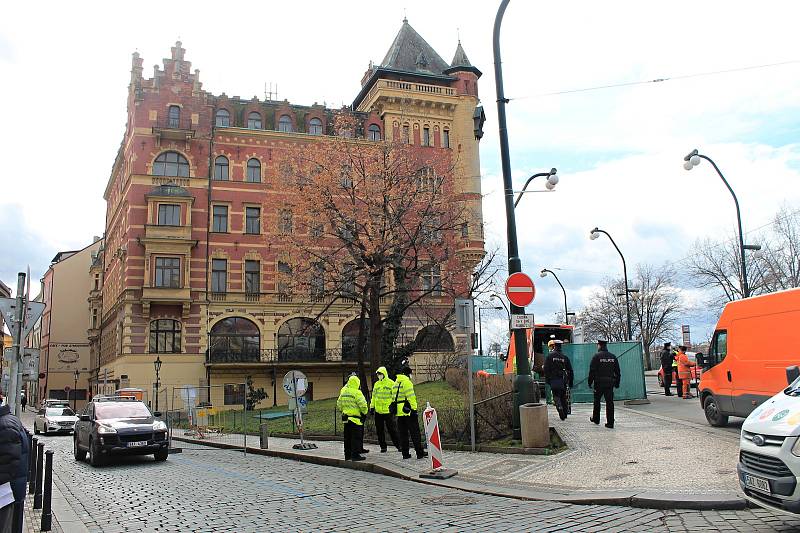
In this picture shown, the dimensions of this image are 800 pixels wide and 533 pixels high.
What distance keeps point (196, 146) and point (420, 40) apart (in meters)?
22.1

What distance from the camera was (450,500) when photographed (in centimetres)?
971

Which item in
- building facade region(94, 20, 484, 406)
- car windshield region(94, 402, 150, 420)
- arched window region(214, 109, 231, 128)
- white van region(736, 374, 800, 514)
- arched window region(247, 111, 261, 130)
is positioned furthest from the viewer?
arched window region(247, 111, 261, 130)

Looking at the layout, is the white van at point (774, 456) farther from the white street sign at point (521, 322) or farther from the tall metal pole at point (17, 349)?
the tall metal pole at point (17, 349)

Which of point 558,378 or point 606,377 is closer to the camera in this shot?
point 606,377

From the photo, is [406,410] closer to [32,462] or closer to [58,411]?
[32,462]

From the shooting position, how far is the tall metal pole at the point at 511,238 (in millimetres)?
13320

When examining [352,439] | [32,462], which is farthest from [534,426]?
[32,462]

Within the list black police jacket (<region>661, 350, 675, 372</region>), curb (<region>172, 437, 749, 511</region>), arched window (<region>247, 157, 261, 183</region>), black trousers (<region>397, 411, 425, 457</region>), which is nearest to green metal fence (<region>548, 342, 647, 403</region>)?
black police jacket (<region>661, 350, 675, 372</region>)

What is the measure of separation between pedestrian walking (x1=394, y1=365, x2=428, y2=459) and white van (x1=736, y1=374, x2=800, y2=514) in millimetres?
7509

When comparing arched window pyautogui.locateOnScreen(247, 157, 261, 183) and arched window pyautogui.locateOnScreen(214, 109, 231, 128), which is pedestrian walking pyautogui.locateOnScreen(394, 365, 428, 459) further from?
arched window pyautogui.locateOnScreen(214, 109, 231, 128)

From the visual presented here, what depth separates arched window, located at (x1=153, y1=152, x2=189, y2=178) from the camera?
156 ft

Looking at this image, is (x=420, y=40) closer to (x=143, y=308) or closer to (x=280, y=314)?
(x=280, y=314)

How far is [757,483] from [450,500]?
14.2 ft

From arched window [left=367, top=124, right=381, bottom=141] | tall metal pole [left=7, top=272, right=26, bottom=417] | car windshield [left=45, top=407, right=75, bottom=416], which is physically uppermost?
arched window [left=367, top=124, right=381, bottom=141]
